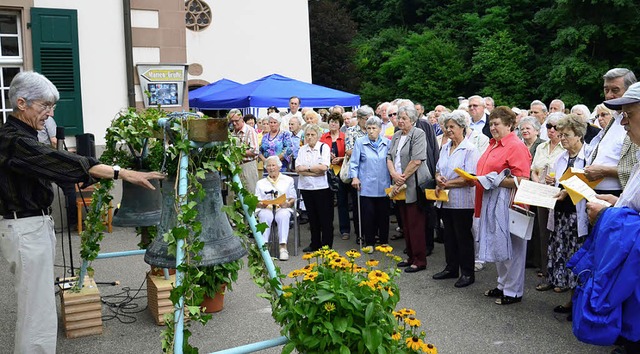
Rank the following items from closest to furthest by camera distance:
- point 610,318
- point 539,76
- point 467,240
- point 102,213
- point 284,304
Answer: point 610,318
point 284,304
point 102,213
point 467,240
point 539,76

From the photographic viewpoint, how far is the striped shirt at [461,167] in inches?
284

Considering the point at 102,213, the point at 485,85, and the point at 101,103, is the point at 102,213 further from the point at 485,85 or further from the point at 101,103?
the point at 485,85

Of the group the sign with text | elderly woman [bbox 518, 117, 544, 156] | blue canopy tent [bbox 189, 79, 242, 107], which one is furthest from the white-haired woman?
blue canopy tent [bbox 189, 79, 242, 107]

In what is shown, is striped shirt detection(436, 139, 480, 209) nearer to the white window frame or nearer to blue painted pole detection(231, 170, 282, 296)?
blue painted pole detection(231, 170, 282, 296)

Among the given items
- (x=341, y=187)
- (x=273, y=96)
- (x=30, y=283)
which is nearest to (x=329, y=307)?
(x=30, y=283)

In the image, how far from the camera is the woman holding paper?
6.35 metres

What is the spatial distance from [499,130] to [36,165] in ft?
13.8

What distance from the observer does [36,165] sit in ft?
14.0

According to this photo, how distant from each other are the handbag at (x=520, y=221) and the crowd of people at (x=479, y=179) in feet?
0.25

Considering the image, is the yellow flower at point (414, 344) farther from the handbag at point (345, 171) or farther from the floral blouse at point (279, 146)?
the floral blouse at point (279, 146)

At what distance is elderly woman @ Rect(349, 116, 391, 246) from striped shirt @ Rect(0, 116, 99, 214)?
4976 millimetres

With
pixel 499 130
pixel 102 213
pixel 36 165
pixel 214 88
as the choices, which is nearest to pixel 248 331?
pixel 102 213

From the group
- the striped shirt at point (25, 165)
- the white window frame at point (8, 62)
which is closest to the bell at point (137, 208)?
the striped shirt at point (25, 165)

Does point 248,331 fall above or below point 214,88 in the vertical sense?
below
